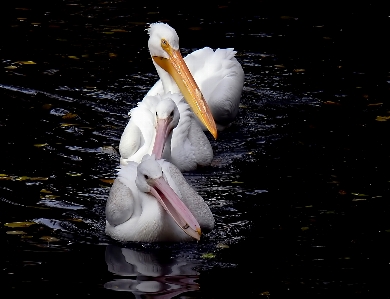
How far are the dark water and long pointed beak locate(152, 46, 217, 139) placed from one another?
0.31 meters

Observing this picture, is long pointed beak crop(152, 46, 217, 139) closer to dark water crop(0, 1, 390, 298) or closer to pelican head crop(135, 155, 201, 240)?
dark water crop(0, 1, 390, 298)

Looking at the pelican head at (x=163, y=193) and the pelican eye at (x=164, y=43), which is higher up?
the pelican eye at (x=164, y=43)

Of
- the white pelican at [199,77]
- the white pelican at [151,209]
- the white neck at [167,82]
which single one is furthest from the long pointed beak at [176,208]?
the white neck at [167,82]

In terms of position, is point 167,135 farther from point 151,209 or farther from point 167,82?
point 167,82

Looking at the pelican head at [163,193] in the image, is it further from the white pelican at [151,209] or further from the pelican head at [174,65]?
the pelican head at [174,65]

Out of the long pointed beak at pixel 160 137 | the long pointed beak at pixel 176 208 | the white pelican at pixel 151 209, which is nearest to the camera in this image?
the long pointed beak at pixel 176 208

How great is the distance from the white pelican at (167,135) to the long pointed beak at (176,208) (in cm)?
116

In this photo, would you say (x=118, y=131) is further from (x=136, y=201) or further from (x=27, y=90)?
(x=136, y=201)

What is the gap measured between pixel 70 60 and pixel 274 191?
13.8 feet

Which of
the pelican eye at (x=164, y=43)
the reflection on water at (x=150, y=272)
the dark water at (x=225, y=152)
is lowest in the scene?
the reflection on water at (x=150, y=272)

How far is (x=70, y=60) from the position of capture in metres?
11.5

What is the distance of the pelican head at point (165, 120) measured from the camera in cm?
827

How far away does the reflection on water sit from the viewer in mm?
6359

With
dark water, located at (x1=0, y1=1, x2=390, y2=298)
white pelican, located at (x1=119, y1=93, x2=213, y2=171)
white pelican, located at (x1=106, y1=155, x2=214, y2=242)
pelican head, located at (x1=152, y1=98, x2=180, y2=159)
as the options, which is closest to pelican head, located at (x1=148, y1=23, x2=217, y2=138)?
white pelican, located at (x1=119, y1=93, x2=213, y2=171)
